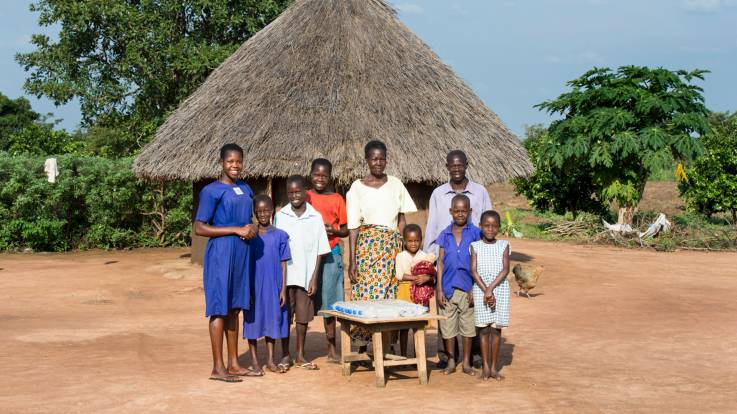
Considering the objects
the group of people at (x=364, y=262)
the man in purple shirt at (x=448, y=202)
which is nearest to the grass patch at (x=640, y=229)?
the man in purple shirt at (x=448, y=202)

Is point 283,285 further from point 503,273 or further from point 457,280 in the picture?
point 503,273

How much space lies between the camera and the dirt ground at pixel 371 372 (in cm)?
495

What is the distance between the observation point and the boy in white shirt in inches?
228

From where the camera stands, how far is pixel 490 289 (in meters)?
5.53

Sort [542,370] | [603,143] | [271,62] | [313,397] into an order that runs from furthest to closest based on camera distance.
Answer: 1. [603,143]
2. [271,62]
3. [542,370]
4. [313,397]

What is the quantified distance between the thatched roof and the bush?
9.38 ft

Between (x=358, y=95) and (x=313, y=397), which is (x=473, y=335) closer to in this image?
(x=313, y=397)

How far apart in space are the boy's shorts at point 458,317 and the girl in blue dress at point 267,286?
1.09 meters

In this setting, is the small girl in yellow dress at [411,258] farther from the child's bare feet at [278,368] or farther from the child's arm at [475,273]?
the child's bare feet at [278,368]

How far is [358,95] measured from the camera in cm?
1107

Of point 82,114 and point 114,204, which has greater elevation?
point 82,114

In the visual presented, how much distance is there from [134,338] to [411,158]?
465 centimetres

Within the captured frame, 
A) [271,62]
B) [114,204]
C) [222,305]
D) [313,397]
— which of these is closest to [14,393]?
[222,305]

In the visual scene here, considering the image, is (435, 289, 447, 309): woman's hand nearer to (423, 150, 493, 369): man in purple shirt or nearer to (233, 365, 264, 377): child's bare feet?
(423, 150, 493, 369): man in purple shirt
